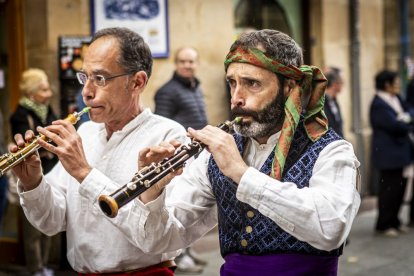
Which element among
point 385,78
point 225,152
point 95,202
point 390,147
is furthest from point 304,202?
point 385,78

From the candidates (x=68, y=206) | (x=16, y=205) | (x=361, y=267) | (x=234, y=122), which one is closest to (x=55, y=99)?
(x=16, y=205)

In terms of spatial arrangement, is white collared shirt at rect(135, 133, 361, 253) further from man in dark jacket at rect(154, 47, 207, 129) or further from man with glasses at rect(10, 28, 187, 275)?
man in dark jacket at rect(154, 47, 207, 129)

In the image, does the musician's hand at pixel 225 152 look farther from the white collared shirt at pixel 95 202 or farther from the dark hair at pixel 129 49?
the dark hair at pixel 129 49

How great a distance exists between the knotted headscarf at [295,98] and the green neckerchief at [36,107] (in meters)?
3.94

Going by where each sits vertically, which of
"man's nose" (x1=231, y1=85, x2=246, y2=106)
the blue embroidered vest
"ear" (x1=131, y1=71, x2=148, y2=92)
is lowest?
the blue embroidered vest

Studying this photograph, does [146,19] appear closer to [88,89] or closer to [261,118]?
[88,89]

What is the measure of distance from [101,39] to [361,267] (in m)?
4.59

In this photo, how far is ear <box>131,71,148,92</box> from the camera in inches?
120

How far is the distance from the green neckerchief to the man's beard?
3.97 m

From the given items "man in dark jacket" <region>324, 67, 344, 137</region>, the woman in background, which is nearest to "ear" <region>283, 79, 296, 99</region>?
the woman in background

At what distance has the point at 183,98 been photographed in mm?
6863

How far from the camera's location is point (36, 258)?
21.2 ft

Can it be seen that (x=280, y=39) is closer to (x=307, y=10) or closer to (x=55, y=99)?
(x=55, y=99)

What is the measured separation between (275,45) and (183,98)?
430 cm
